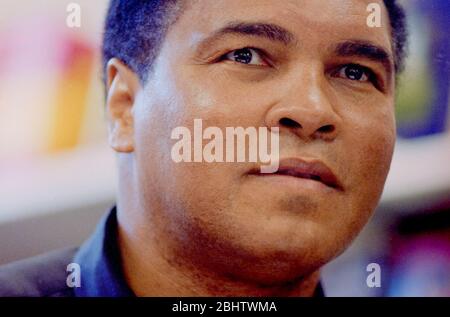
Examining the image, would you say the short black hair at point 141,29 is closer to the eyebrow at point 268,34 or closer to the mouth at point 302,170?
the eyebrow at point 268,34

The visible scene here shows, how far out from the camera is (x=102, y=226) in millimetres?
1354

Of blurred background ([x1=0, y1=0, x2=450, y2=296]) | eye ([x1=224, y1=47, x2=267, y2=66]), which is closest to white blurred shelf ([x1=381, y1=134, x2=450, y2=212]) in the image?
blurred background ([x1=0, y1=0, x2=450, y2=296])

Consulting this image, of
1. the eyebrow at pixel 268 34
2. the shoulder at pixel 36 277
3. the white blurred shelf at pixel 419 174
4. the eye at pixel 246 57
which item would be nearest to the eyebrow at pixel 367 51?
the eyebrow at pixel 268 34

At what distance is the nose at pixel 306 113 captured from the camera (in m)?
1.18

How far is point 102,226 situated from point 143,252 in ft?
0.37

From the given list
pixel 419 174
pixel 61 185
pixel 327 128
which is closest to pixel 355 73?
pixel 327 128

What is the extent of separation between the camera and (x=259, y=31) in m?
1.22

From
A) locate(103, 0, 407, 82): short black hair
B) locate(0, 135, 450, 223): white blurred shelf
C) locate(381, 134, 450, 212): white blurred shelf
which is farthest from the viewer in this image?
locate(381, 134, 450, 212): white blurred shelf

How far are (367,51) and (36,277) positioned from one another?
0.78 metres

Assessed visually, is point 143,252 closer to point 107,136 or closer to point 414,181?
point 107,136

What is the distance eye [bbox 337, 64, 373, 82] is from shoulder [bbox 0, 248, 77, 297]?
0.66 metres

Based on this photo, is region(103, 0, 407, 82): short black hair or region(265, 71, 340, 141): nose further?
region(103, 0, 407, 82): short black hair

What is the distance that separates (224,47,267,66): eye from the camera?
1243 mm

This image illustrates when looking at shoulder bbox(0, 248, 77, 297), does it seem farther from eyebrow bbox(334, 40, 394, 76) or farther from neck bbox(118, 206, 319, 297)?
eyebrow bbox(334, 40, 394, 76)
